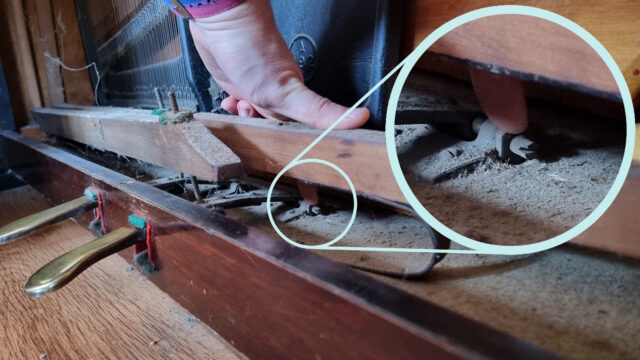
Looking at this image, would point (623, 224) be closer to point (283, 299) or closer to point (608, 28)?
point (608, 28)

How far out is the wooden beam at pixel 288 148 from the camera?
1.74 feet

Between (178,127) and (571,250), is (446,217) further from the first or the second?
(178,127)

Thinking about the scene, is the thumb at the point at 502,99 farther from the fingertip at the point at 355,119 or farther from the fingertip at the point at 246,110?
the fingertip at the point at 246,110

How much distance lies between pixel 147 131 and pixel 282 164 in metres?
0.33

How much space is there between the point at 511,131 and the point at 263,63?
40cm

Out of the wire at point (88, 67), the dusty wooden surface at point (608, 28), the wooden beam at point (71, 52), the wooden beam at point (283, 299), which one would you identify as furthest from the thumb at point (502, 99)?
the wooden beam at point (71, 52)

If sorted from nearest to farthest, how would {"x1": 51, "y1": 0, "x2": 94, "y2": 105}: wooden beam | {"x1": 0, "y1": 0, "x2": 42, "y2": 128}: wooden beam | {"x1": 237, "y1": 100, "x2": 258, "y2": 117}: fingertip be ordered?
{"x1": 237, "y1": 100, "x2": 258, "y2": 117}: fingertip < {"x1": 0, "y1": 0, "x2": 42, "y2": 128}: wooden beam < {"x1": 51, "y1": 0, "x2": 94, "y2": 105}: wooden beam

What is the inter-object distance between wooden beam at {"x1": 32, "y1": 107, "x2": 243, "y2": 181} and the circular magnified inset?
0.28m

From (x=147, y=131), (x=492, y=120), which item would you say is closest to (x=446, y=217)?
(x=492, y=120)

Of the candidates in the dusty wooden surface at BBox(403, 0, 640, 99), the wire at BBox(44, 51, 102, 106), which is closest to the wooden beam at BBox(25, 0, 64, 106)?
the wire at BBox(44, 51, 102, 106)

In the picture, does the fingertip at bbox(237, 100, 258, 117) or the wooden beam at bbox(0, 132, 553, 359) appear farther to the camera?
the fingertip at bbox(237, 100, 258, 117)

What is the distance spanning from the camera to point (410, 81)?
0.83 meters

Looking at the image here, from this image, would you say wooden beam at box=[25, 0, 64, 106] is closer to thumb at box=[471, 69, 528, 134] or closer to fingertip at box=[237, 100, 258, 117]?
fingertip at box=[237, 100, 258, 117]

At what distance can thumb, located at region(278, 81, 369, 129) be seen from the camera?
61cm
